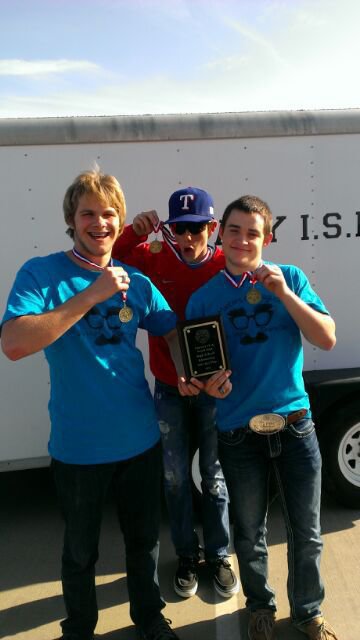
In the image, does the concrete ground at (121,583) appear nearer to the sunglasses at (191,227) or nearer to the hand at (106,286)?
the hand at (106,286)

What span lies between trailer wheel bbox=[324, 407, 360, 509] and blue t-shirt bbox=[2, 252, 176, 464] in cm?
187

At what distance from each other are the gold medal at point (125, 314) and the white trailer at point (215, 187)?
50.9 inches

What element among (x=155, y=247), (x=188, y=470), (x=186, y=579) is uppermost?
(x=155, y=247)

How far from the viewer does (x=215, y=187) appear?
10.5ft

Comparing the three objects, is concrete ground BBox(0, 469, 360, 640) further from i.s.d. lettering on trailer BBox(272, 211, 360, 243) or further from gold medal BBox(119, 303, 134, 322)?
i.s.d. lettering on trailer BBox(272, 211, 360, 243)

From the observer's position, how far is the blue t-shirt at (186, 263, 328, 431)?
2.08m

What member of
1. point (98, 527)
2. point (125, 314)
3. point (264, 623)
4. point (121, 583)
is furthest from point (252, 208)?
point (121, 583)

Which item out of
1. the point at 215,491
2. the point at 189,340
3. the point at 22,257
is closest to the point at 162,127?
the point at 22,257

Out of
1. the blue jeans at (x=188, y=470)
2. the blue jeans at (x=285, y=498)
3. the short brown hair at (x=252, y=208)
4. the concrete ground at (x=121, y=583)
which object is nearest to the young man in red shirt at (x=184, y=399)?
the blue jeans at (x=188, y=470)

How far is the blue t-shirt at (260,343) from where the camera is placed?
208cm

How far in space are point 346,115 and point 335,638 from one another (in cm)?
286

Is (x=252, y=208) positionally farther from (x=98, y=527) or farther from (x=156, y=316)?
(x=98, y=527)

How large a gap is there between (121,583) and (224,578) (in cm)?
62

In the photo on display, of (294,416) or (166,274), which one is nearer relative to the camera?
(294,416)
